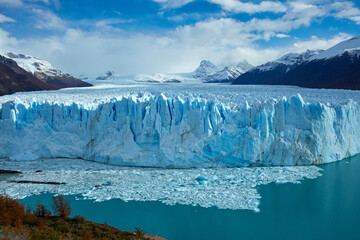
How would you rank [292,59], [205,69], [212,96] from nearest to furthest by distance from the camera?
[212,96] < [292,59] < [205,69]

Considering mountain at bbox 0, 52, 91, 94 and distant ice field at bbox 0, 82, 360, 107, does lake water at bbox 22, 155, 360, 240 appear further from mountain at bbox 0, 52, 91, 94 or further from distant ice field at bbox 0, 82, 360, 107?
mountain at bbox 0, 52, 91, 94

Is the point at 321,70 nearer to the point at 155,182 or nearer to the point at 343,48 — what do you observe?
the point at 343,48

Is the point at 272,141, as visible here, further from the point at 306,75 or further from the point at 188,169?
the point at 306,75

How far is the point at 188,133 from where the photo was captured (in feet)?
32.6

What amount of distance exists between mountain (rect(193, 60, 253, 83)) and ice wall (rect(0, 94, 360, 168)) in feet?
204

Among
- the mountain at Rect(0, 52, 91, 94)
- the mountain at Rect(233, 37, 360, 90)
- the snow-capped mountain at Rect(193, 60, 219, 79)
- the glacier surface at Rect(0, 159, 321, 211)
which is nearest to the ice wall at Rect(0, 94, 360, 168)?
the glacier surface at Rect(0, 159, 321, 211)

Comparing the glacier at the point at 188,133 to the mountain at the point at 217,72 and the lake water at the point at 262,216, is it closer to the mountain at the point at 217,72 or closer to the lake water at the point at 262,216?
the lake water at the point at 262,216

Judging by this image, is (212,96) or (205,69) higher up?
(205,69)

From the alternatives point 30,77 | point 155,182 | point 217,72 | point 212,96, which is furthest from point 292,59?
point 155,182

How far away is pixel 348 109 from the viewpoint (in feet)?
33.5

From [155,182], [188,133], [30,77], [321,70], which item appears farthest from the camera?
[321,70]

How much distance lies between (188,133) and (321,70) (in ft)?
106

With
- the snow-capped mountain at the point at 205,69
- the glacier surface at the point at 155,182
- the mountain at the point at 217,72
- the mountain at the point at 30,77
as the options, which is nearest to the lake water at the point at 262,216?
the glacier surface at the point at 155,182

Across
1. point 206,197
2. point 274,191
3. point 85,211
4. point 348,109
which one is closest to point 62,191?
point 85,211
